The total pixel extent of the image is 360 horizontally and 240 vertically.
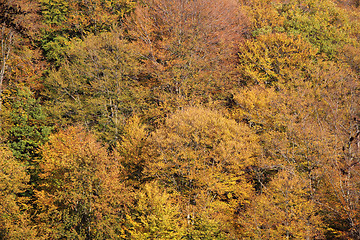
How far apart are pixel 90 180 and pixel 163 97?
13.1 m

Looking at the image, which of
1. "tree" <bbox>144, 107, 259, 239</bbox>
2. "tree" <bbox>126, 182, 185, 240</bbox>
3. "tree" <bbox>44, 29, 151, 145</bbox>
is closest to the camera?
"tree" <bbox>126, 182, 185, 240</bbox>

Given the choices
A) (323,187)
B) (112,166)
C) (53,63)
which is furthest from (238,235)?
(53,63)

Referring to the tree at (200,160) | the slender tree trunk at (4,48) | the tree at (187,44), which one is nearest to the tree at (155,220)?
the tree at (200,160)

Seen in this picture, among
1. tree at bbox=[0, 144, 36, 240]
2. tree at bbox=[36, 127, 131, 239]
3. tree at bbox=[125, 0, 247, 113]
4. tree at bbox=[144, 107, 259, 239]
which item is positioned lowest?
tree at bbox=[0, 144, 36, 240]

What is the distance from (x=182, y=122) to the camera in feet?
86.7

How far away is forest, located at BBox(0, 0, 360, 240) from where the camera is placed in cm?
2406

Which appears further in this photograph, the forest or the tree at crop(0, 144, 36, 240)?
the tree at crop(0, 144, 36, 240)

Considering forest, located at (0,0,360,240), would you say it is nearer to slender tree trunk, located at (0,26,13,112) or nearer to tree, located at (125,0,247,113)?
tree, located at (125,0,247,113)

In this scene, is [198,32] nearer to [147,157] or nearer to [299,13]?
[299,13]

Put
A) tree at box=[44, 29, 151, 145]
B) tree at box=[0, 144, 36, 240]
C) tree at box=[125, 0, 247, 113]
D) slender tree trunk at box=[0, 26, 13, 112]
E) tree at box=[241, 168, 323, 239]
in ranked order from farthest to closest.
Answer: slender tree trunk at box=[0, 26, 13, 112] → tree at box=[44, 29, 151, 145] → tree at box=[125, 0, 247, 113] → tree at box=[0, 144, 36, 240] → tree at box=[241, 168, 323, 239]

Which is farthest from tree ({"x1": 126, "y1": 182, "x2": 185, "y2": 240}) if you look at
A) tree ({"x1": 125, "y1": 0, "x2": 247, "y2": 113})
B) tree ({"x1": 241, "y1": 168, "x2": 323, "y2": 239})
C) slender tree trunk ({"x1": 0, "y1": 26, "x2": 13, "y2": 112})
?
slender tree trunk ({"x1": 0, "y1": 26, "x2": 13, "y2": 112})

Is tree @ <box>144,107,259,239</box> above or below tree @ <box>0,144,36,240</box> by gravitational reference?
above

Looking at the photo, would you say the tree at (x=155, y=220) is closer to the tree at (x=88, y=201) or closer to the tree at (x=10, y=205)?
the tree at (x=88, y=201)

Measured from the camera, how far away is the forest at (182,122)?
78.9ft
